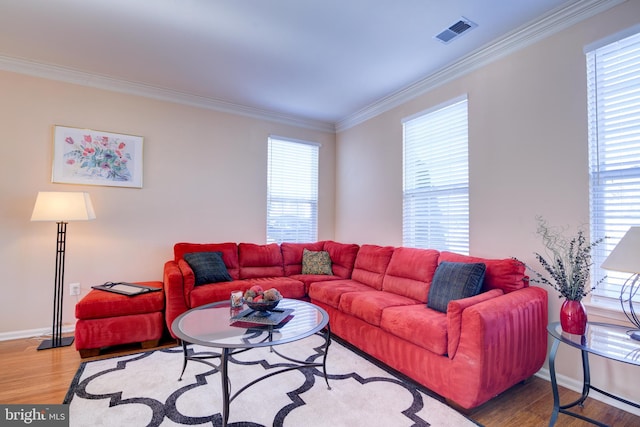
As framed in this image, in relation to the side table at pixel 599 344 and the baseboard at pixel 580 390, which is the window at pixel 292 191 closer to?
the baseboard at pixel 580 390

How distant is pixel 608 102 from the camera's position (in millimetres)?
2217

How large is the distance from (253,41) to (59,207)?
7.82 ft

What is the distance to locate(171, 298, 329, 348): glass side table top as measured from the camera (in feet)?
5.87

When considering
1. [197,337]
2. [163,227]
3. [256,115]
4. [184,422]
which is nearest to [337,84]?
A: [256,115]

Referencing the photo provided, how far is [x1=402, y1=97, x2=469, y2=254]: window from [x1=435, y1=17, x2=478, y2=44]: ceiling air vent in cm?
65

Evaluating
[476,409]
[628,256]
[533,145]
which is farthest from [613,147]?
[476,409]

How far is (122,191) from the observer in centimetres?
365

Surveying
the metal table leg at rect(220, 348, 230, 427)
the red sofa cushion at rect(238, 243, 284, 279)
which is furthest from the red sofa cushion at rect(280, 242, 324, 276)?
the metal table leg at rect(220, 348, 230, 427)

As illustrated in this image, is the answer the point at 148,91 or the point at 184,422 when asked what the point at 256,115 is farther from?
the point at 184,422

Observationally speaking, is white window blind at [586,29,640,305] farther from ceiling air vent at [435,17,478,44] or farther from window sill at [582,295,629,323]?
ceiling air vent at [435,17,478,44]

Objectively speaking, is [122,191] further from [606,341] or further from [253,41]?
[606,341]

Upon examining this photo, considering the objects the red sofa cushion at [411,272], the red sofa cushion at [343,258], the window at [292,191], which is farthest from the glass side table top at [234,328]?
the window at [292,191]

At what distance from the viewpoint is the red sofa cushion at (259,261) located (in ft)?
13.0

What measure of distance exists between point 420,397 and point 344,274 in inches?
79.0
